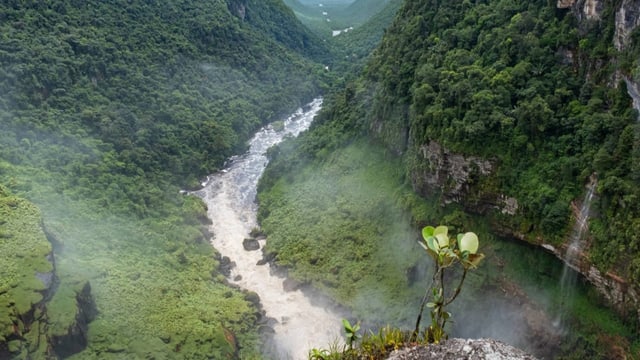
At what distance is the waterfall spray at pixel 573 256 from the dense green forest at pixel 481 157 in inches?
20.1

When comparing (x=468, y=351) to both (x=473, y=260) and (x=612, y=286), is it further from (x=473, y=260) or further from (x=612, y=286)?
(x=612, y=286)

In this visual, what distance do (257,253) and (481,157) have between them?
2292 cm

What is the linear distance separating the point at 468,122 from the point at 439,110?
304 centimetres

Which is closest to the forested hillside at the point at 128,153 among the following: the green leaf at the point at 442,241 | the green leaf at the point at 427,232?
the green leaf at the point at 427,232

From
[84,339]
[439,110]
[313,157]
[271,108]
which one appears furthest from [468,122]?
[271,108]

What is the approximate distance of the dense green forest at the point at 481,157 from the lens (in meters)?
34.2

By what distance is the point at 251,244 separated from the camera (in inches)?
2181

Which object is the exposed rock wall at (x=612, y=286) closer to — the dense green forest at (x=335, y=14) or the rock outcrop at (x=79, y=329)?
the rock outcrop at (x=79, y=329)

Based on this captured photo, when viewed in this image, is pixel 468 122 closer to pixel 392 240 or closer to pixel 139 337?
pixel 392 240

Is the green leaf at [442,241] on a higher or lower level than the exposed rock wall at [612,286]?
higher

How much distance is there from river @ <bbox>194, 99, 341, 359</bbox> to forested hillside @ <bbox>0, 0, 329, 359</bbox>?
1666 millimetres

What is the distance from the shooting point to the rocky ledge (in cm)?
1077

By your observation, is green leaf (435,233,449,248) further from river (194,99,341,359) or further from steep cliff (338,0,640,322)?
steep cliff (338,0,640,322)

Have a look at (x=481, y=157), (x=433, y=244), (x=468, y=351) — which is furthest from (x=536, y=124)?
(x=468, y=351)
